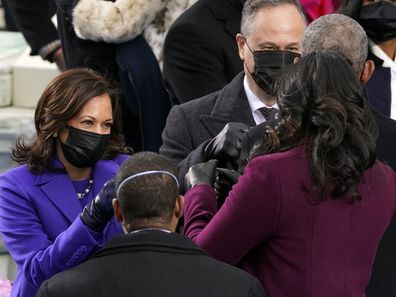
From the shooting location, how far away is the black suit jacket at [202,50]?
4.88 meters

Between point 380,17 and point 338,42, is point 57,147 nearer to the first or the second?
point 338,42

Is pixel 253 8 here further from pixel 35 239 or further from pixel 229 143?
pixel 35 239

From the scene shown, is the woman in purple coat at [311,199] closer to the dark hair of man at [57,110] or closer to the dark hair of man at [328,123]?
the dark hair of man at [328,123]

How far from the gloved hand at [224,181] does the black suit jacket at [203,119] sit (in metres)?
0.62

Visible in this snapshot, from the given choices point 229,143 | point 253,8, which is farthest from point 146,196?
point 253,8

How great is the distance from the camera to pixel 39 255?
11.3ft

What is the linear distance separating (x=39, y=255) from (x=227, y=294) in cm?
91

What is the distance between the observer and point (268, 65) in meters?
4.01

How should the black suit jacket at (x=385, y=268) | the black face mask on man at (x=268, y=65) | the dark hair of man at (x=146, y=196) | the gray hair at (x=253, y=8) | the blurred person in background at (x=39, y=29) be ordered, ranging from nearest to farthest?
the dark hair of man at (x=146, y=196), the black suit jacket at (x=385, y=268), the black face mask on man at (x=268, y=65), the gray hair at (x=253, y=8), the blurred person in background at (x=39, y=29)

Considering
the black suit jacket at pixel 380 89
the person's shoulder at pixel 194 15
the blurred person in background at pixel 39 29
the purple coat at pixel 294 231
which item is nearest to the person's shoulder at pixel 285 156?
the purple coat at pixel 294 231

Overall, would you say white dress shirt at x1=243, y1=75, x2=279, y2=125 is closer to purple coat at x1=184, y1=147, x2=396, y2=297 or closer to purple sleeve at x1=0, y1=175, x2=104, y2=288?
purple sleeve at x1=0, y1=175, x2=104, y2=288

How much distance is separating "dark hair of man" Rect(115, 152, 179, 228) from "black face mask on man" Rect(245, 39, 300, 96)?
1.18m

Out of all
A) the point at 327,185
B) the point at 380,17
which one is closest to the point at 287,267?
the point at 327,185

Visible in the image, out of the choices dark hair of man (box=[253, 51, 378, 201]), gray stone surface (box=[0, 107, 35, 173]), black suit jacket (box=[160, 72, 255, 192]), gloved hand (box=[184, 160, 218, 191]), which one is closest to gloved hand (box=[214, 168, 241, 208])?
gloved hand (box=[184, 160, 218, 191])
